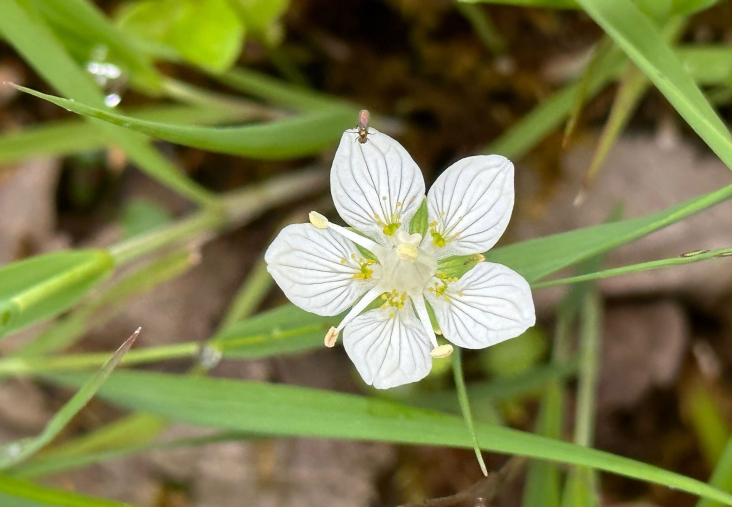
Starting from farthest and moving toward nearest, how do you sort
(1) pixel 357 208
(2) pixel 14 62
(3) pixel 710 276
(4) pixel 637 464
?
(2) pixel 14 62, (3) pixel 710 276, (1) pixel 357 208, (4) pixel 637 464

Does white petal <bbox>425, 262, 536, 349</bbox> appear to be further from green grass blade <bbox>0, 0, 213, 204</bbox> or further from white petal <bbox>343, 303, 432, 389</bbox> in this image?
green grass blade <bbox>0, 0, 213, 204</bbox>

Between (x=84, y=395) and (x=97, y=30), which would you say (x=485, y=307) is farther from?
(x=97, y=30)

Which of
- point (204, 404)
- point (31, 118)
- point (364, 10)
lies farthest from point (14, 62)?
point (204, 404)

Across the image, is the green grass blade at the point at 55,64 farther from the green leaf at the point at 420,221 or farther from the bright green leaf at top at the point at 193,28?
the green leaf at the point at 420,221

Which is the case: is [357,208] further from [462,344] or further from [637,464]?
[637,464]

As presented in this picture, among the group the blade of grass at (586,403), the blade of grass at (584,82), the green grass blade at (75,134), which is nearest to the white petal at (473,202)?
the blade of grass at (584,82)

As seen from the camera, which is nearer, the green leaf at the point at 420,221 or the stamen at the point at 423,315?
the stamen at the point at 423,315

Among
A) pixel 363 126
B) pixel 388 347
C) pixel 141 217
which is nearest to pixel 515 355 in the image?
pixel 388 347
